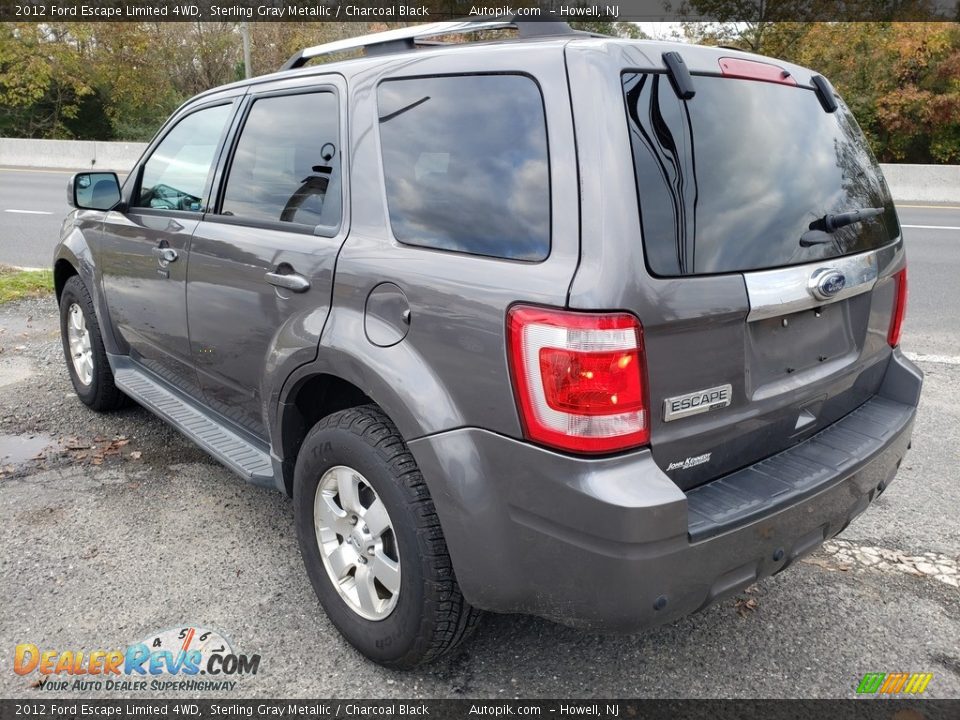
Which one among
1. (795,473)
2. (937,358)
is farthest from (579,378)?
(937,358)

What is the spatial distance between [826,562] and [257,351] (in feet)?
7.98

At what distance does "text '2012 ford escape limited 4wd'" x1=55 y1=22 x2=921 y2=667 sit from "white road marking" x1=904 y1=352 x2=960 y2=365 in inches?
126

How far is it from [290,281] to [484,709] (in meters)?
1.53

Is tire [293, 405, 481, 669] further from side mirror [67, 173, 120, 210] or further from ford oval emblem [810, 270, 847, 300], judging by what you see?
side mirror [67, 173, 120, 210]

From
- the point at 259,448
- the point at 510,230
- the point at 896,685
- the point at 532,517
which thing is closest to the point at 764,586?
the point at 896,685

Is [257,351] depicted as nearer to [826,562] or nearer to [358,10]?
[826,562]

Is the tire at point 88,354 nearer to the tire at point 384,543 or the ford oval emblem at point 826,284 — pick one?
the tire at point 384,543

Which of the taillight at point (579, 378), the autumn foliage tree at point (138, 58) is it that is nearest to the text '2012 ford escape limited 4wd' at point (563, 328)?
the taillight at point (579, 378)

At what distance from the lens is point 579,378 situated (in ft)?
6.33

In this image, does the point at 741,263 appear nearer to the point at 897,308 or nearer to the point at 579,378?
the point at 579,378

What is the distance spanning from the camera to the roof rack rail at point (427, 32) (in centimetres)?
238

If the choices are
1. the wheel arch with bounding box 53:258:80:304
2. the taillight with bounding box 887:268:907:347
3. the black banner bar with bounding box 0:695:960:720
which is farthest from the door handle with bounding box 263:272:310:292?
the wheel arch with bounding box 53:258:80:304

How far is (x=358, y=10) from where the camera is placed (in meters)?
25.6

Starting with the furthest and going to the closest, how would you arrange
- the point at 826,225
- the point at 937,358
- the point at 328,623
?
the point at 937,358 < the point at 328,623 < the point at 826,225
